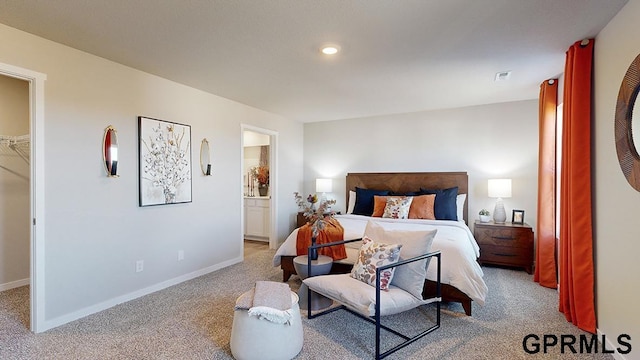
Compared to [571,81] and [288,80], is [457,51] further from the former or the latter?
[288,80]

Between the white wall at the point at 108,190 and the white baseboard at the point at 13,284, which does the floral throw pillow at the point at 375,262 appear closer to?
the white wall at the point at 108,190

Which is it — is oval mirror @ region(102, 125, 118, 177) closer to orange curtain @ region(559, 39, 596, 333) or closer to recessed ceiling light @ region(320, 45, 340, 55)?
recessed ceiling light @ region(320, 45, 340, 55)

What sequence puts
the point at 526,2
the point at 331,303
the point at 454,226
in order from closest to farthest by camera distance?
the point at 526,2, the point at 331,303, the point at 454,226

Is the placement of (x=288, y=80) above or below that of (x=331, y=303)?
above

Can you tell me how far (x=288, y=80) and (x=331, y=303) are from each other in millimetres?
2369

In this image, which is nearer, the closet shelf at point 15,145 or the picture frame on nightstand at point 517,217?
the closet shelf at point 15,145

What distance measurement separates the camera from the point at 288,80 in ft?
11.6

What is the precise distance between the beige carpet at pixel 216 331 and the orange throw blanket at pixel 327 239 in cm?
62

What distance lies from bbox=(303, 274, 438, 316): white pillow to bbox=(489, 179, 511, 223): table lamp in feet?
8.67

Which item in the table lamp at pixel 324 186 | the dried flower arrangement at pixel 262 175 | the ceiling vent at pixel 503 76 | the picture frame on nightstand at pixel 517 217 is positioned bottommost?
the picture frame on nightstand at pixel 517 217

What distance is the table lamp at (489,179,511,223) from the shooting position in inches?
170

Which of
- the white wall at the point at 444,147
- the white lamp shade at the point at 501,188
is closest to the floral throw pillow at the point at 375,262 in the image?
the white lamp shade at the point at 501,188

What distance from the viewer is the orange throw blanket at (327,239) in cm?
327

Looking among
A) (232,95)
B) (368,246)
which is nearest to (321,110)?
(232,95)
